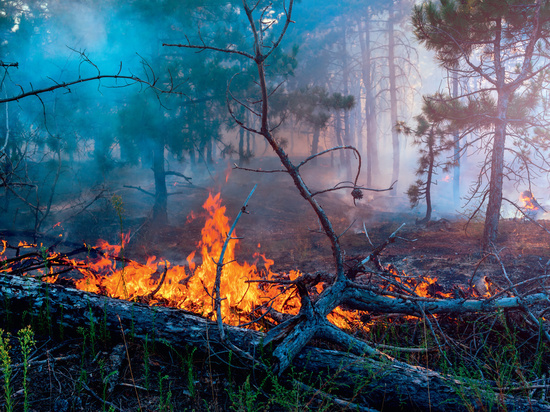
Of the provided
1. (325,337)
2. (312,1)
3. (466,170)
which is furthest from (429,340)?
(466,170)

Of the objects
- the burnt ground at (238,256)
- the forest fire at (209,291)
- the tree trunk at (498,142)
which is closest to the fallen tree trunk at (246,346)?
the burnt ground at (238,256)

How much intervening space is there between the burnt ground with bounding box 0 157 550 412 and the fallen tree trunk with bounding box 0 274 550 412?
0.43 feet

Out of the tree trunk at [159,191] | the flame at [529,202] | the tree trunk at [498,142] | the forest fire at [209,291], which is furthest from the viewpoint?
the tree trunk at [159,191]

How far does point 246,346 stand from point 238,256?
277 inches

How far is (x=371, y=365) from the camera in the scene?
2.36 m

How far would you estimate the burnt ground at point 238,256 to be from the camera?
2.25 meters

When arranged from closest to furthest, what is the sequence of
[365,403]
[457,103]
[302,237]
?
[365,403] → [457,103] → [302,237]

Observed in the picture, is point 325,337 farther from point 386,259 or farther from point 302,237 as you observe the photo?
point 302,237

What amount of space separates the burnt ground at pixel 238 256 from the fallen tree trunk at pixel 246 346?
130 mm

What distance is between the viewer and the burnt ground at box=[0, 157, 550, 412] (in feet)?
7.39

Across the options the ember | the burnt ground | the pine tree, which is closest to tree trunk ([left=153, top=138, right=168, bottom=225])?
the burnt ground

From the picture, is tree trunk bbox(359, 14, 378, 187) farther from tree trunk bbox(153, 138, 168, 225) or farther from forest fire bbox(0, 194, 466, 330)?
forest fire bbox(0, 194, 466, 330)

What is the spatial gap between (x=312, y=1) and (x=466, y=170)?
2691 cm

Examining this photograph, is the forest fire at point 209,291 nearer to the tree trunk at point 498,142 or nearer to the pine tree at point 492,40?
the tree trunk at point 498,142
